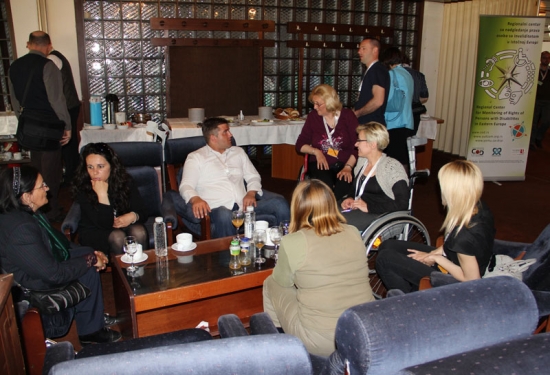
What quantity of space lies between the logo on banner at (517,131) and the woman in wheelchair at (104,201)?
4432mm

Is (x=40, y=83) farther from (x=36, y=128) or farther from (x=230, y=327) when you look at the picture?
(x=230, y=327)

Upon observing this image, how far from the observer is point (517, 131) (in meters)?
5.55

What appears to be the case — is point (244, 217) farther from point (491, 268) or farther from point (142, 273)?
point (491, 268)

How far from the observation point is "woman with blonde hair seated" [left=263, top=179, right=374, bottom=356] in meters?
1.79

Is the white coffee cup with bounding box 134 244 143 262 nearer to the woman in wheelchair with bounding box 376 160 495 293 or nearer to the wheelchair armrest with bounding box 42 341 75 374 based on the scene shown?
the wheelchair armrest with bounding box 42 341 75 374

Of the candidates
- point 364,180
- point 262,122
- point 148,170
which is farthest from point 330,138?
point 262,122

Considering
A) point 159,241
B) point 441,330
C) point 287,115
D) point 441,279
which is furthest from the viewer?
point 287,115

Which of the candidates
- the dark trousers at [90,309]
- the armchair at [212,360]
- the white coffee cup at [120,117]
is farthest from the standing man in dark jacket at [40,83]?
the armchair at [212,360]

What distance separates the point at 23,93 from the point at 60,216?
107cm

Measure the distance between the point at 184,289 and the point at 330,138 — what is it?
1970 millimetres

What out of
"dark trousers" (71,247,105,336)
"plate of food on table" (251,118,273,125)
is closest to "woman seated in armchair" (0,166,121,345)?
"dark trousers" (71,247,105,336)

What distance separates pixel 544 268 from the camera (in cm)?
209

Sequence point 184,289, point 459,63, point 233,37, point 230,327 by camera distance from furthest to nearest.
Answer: point 459,63, point 233,37, point 184,289, point 230,327

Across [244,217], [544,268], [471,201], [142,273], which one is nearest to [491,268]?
[544,268]
